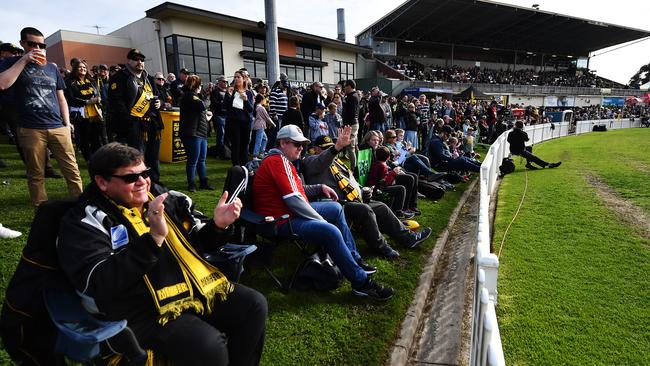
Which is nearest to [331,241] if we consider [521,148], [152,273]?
[152,273]

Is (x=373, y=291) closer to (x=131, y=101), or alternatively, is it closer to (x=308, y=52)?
(x=131, y=101)

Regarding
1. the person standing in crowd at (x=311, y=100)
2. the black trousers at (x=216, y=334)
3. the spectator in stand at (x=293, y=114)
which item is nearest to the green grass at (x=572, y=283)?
the black trousers at (x=216, y=334)

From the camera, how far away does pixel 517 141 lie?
1177cm

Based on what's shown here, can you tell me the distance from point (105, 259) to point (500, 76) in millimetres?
55938

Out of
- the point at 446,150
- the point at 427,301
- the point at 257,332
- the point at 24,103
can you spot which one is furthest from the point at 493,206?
the point at 24,103

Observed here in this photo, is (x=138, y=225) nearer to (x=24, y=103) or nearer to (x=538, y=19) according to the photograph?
(x=24, y=103)

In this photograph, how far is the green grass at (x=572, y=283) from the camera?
9.50ft

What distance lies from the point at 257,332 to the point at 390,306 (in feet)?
5.07

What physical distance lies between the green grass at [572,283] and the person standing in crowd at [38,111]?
4772 mm

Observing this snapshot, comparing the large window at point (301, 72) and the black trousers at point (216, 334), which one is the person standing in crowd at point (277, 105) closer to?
the black trousers at point (216, 334)

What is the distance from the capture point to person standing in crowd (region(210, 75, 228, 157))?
7926mm

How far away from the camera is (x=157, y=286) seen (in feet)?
6.16

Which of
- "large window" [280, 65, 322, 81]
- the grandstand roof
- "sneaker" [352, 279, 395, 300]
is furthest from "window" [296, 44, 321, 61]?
"sneaker" [352, 279, 395, 300]

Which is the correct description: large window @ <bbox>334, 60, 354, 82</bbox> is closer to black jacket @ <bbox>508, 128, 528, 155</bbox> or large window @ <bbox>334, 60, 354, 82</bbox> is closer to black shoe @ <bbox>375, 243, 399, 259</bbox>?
black jacket @ <bbox>508, 128, 528, 155</bbox>
